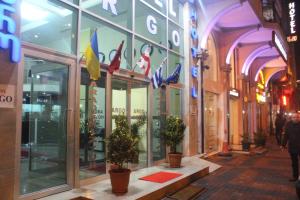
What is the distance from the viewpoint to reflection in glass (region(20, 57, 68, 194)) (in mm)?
5262

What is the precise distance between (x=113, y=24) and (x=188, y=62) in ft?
12.8

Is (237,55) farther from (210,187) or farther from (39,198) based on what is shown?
(39,198)

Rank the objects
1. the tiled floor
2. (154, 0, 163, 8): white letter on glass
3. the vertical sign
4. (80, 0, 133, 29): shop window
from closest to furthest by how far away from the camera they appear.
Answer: the tiled floor → (80, 0, 133, 29): shop window → (154, 0, 163, 8): white letter on glass → the vertical sign

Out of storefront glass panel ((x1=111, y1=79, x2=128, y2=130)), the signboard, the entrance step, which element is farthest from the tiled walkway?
the signboard

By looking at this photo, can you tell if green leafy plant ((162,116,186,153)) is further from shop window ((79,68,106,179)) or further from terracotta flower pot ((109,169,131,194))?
terracotta flower pot ((109,169,131,194))

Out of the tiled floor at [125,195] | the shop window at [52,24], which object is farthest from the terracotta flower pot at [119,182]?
the shop window at [52,24]

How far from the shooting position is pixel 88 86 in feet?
20.6

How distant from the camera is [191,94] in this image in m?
10.2

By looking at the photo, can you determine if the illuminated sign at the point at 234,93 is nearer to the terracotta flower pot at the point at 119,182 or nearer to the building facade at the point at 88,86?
the building facade at the point at 88,86

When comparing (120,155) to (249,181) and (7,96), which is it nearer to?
(7,96)

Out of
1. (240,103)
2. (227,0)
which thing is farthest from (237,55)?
(227,0)

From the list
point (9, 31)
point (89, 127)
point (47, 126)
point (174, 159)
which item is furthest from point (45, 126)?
point (174, 159)

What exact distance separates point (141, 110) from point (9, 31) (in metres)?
4.29

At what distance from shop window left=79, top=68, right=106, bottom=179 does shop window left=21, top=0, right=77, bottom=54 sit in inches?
27.1
